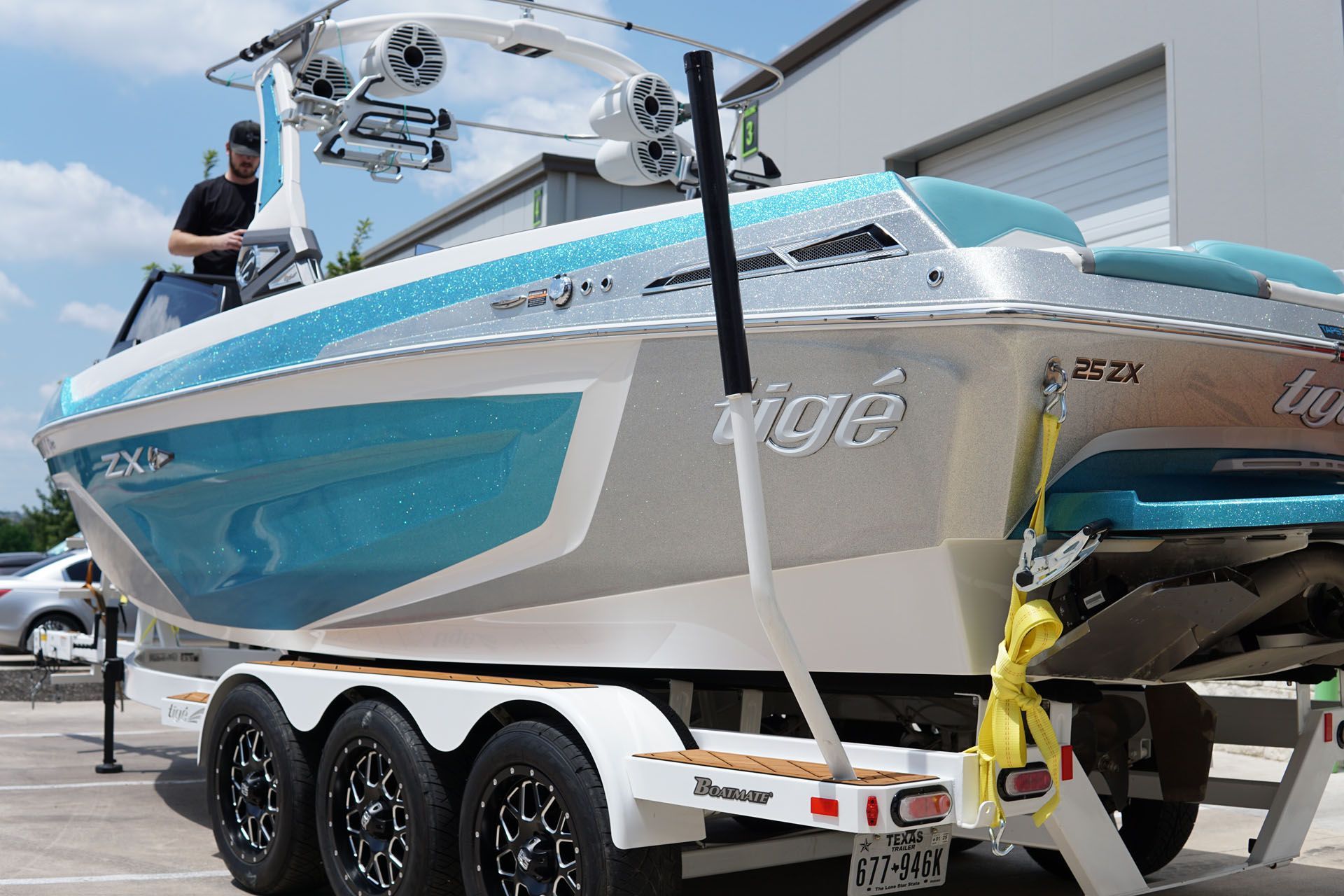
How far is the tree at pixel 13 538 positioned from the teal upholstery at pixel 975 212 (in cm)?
4887

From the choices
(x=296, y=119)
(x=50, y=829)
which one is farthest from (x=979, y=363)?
(x=50, y=829)

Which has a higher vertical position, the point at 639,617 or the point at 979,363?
the point at 979,363

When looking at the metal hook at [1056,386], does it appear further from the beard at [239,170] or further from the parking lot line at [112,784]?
the parking lot line at [112,784]

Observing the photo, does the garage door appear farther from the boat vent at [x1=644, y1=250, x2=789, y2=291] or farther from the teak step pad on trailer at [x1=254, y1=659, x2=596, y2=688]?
the teak step pad on trailer at [x1=254, y1=659, x2=596, y2=688]

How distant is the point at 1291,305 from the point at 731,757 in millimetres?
1793

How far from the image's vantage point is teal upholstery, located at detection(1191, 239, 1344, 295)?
3.55 meters

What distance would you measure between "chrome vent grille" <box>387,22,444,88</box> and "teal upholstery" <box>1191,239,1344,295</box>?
301cm

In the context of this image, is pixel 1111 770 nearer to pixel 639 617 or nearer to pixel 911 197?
pixel 639 617

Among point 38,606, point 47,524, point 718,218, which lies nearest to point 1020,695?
point 718,218

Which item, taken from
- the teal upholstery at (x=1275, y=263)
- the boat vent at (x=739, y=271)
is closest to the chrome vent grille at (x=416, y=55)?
the boat vent at (x=739, y=271)

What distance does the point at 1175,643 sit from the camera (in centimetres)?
313

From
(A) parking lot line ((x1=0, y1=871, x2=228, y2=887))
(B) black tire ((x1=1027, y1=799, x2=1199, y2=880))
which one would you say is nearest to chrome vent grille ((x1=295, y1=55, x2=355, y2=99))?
(A) parking lot line ((x1=0, y1=871, x2=228, y2=887))

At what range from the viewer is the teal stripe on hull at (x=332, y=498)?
3740 mm

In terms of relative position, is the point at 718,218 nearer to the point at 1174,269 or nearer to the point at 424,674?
the point at 1174,269
